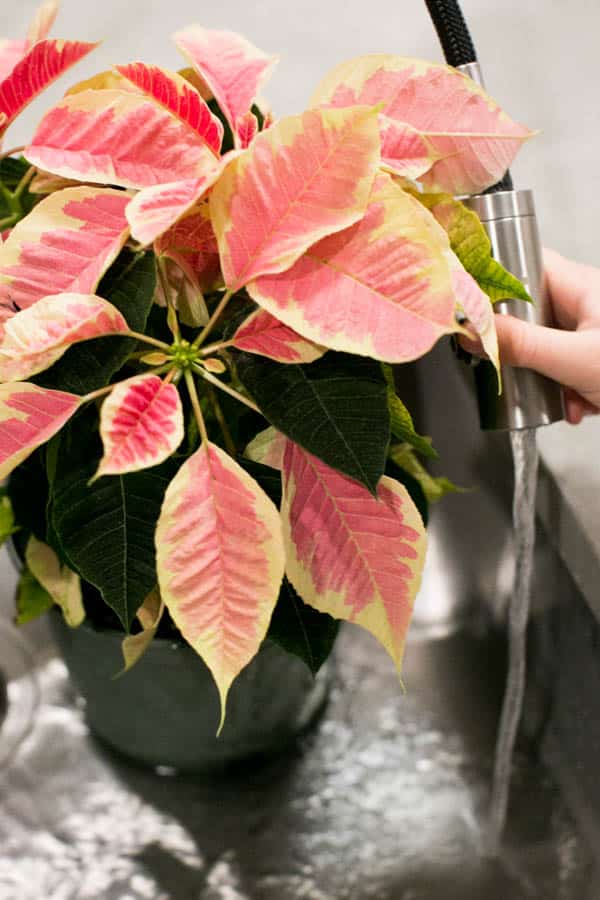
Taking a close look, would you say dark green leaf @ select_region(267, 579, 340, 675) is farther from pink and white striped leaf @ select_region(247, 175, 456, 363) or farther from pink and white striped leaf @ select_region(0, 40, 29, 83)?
pink and white striped leaf @ select_region(0, 40, 29, 83)

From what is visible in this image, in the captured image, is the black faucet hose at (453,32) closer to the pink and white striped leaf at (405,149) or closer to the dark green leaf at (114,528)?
the pink and white striped leaf at (405,149)

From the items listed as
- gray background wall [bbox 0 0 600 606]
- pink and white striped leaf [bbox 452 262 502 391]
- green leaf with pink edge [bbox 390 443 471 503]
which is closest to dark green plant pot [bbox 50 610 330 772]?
green leaf with pink edge [bbox 390 443 471 503]

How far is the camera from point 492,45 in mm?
576

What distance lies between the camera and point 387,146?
0.96 ft

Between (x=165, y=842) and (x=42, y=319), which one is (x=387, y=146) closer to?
(x=42, y=319)

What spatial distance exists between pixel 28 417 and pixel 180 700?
25 centimetres

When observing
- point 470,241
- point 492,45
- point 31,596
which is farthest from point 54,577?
point 492,45

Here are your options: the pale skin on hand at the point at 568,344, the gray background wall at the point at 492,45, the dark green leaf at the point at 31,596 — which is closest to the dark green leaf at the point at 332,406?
the pale skin on hand at the point at 568,344

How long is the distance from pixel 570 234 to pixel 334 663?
1.21ft

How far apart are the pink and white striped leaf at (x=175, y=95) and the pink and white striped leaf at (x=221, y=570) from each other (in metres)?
0.12

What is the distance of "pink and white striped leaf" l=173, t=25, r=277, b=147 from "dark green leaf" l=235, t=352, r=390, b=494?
89 mm

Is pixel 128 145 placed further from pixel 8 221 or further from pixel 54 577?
pixel 54 577

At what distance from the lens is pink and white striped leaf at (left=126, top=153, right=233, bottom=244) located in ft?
0.75

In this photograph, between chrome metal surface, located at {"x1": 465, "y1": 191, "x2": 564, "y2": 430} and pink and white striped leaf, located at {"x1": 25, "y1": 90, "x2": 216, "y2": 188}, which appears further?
chrome metal surface, located at {"x1": 465, "y1": 191, "x2": 564, "y2": 430}
